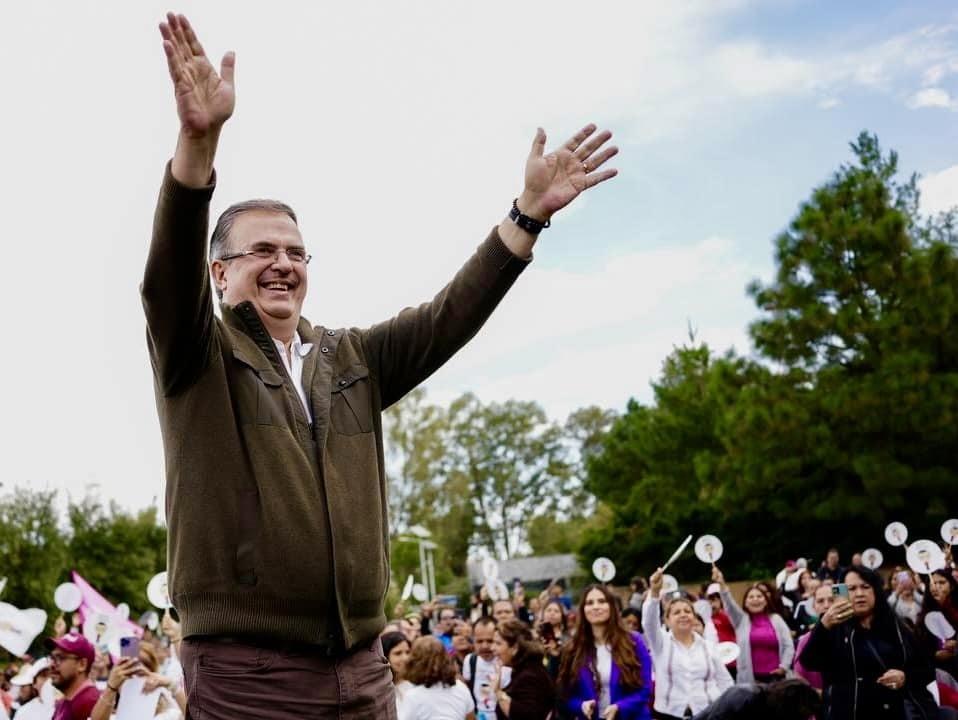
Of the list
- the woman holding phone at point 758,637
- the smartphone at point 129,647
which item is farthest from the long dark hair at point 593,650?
the smartphone at point 129,647

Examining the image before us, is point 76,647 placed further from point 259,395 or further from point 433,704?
point 259,395

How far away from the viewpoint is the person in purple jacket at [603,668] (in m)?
8.53

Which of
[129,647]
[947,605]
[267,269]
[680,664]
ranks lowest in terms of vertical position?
[680,664]

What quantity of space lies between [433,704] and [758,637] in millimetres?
4397

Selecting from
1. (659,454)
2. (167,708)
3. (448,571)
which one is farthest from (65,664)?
(448,571)

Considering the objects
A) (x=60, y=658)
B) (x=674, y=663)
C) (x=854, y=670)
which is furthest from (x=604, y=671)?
(x=60, y=658)

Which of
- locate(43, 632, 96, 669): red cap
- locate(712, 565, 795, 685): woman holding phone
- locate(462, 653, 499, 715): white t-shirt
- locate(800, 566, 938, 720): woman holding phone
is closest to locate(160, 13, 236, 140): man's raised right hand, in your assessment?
locate(43, 632, 96, 669): red cap

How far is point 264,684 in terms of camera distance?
2.24m

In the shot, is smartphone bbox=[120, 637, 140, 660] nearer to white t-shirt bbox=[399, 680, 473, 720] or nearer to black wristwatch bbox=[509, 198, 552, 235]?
black wristwatch bbox=[509, 198, 552, 235]

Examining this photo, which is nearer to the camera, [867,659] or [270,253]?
[270,253]

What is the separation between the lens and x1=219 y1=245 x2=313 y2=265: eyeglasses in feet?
8.55

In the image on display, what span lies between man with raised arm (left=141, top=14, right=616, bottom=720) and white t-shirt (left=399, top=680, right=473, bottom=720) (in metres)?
6.13

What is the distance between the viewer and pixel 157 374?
2.36 meters

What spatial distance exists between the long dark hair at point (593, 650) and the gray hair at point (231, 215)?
22.1ft
